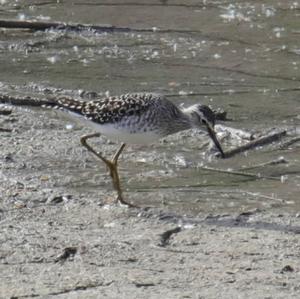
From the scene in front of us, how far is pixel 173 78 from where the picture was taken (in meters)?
12.6

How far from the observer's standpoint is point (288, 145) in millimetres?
10273

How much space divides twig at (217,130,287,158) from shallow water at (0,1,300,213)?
0.06 metres

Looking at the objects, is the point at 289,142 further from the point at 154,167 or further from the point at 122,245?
the point at 122,245

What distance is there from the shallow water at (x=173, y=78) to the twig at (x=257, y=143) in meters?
0.06

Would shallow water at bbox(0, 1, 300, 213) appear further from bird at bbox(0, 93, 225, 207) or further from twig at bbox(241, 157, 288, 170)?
bird at bbox(0, 93, 225, 207)

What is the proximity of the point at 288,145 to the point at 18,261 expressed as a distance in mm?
3509

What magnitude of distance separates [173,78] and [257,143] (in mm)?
2545

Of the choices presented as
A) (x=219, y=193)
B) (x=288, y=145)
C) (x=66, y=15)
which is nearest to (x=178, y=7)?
(x=66, y=15)

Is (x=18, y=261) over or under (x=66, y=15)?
over

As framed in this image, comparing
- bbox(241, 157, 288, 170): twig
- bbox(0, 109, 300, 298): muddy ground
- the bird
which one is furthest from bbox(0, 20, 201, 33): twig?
the bird

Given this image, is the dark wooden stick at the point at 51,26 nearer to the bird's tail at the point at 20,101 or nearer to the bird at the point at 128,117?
the bird's tail at the point at 20,101

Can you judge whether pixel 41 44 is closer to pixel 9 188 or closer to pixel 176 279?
pixel 9 188

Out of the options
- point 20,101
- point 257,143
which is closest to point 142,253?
point 257,143

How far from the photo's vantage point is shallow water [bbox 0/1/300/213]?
9.28m
